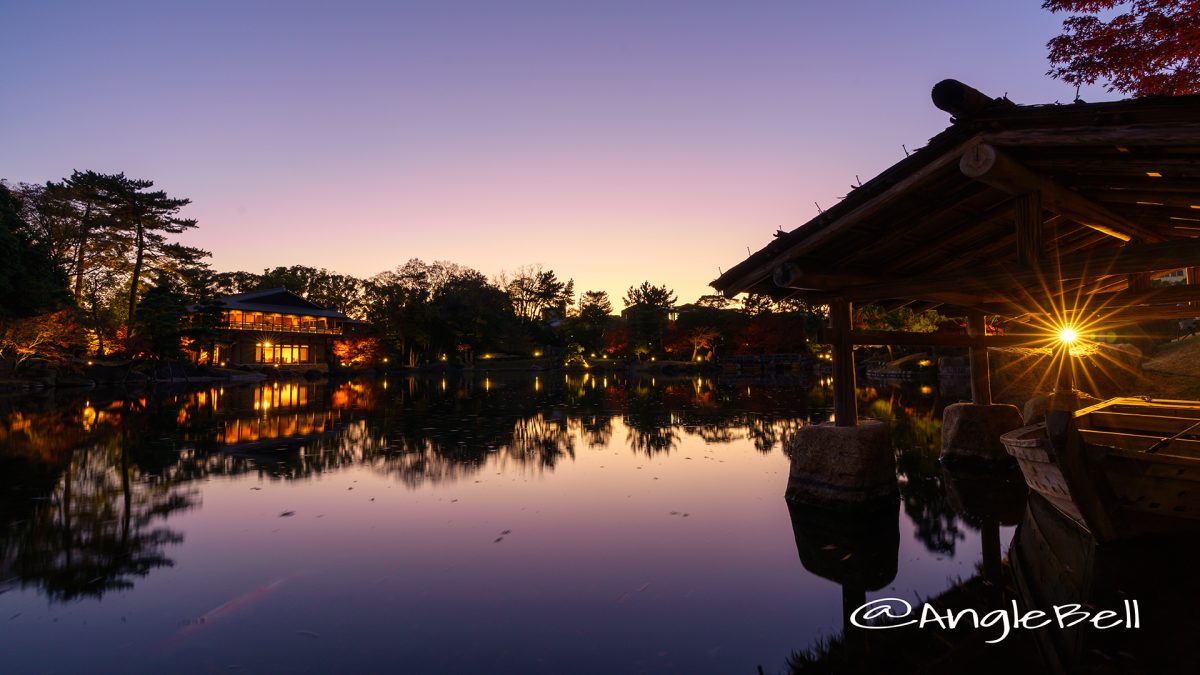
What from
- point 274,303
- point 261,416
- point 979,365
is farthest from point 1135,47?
point 274,303

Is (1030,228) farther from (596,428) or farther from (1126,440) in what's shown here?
(596,428)

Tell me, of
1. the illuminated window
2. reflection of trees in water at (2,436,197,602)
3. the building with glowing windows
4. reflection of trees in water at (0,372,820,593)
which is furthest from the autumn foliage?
the illuminated window

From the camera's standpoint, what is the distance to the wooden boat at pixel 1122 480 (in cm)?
444

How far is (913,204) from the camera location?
6117mm

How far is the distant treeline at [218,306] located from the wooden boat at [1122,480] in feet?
97.5

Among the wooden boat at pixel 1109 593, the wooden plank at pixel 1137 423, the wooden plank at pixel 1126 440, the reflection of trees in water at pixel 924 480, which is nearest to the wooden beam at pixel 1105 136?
the wooden plank at pixel 1126 440

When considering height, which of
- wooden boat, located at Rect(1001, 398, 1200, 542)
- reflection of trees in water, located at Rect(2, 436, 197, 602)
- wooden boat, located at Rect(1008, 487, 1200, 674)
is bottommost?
wooden boat, located at Rect(1008, 487, 1200, 674)

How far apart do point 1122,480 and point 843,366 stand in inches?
117

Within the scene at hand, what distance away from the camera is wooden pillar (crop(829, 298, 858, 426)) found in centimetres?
710

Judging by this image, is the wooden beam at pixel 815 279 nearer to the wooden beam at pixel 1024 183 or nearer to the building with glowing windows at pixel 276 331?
the wooden beam at pixel 1024 183

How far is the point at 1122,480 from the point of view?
4.61 metres

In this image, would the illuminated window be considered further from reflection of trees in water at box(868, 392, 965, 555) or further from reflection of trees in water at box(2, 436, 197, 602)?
reflection of trees in water at box(868, 392, 965, 555)

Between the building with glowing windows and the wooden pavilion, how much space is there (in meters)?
49.2

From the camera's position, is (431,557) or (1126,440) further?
(431,557)
